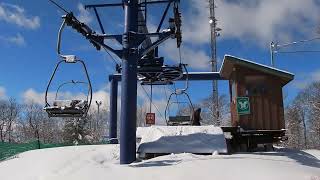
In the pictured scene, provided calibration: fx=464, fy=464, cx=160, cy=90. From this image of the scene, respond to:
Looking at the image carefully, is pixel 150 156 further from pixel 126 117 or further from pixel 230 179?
pixel 230 179

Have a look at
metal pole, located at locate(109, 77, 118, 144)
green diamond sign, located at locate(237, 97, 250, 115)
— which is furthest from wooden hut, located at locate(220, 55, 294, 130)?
metal pole, located at locate(109, 77, 118, 144)

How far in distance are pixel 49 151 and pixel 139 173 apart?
550 centimetres

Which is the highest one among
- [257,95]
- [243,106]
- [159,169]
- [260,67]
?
[260,67]

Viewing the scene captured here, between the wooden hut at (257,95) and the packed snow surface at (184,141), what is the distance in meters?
1.79

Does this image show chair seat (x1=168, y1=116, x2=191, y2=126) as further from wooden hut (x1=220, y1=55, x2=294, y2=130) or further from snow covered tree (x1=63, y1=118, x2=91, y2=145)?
snow covered tree (x1=63, y1=118, x2=91, y2=145)

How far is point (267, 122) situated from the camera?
18.7 meters

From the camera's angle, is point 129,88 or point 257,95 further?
point 257,95

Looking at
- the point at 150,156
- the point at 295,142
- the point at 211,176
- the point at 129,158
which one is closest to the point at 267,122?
the point at 150,156

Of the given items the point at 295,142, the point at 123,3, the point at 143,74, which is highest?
the point at 123,3

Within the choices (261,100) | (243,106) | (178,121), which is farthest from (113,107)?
(261,100)

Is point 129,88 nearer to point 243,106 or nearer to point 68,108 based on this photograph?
point 68,108

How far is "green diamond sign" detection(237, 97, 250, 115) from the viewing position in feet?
61.8

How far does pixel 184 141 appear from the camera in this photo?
1684 centimetres

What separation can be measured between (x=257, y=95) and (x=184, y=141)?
4111 millimetres
